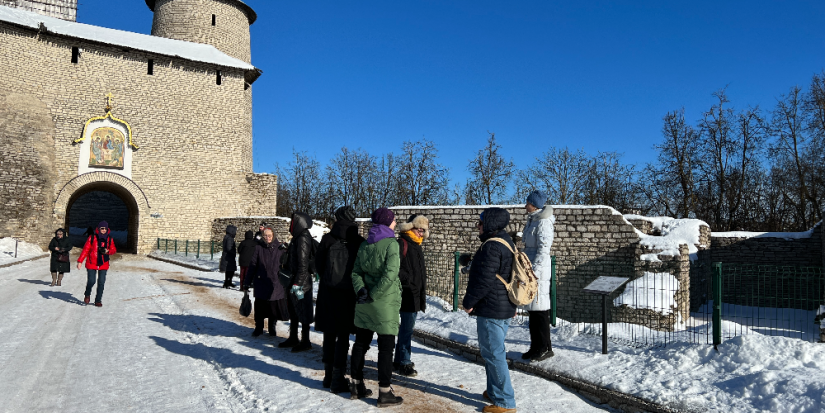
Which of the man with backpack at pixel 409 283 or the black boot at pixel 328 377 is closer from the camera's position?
the black boot at pixel 328 377

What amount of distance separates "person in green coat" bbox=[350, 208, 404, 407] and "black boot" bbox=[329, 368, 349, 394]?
20 cm

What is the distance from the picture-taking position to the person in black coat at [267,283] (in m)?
6.50

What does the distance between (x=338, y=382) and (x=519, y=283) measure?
75.8 inches

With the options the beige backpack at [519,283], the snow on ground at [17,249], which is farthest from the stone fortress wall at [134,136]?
the beige backpack at [519,283]

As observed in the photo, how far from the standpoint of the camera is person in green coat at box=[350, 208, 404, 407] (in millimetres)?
4164

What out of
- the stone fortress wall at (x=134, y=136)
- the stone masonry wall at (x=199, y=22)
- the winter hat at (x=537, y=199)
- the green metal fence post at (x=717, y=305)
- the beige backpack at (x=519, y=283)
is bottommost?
the green metal fence post at (x=717, y=305)

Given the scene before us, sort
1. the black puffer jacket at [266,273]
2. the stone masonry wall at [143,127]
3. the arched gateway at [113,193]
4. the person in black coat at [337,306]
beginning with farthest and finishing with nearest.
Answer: the arched gateway at [113,193] → the stone masonry wall at [143,127] → the black puffer jacket at [266,273] → the person in black coat at [337,306]

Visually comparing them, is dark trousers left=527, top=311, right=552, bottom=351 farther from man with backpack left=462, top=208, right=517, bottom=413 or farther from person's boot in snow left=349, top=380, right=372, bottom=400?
person's boot in snow left=349, top=380, right=372, bottom=400

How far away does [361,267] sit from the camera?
4.26m

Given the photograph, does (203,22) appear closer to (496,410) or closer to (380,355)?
(380,355)

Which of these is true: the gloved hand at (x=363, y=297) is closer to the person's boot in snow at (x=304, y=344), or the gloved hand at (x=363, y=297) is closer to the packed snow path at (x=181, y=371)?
the packed snow path at (x=181, y=371)

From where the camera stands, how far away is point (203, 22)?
30375mm

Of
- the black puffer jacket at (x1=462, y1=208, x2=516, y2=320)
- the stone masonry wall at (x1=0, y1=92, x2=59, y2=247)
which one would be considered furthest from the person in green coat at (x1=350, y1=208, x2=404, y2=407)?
the stone masonry wall at (x1=0, y1=92, x2=59, y2=247)

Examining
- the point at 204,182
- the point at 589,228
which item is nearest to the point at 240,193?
the point at 204,182
